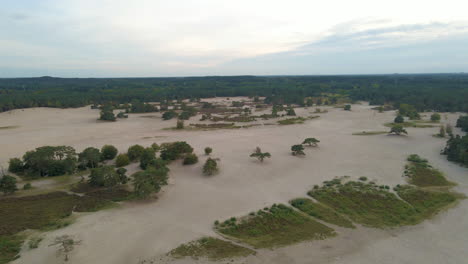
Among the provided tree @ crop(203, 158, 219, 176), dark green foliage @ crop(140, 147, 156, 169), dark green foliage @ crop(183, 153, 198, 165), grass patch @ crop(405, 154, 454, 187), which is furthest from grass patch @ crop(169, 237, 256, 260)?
grass patch @ crop(405, 154, 454, 187)

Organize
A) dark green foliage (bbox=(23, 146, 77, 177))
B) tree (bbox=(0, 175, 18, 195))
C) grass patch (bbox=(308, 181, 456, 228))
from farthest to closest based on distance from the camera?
dark green foliage (bbox=(23, 146, 77, 177)), tree (bbox=(0, 175, 18, 195)), grass patch (bbox=(308, 181, 456, 228))

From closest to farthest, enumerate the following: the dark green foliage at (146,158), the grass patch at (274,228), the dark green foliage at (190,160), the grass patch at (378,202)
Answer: the grass patch at (274,228), the grass patch at (378,202), the dark green foliage at (146,158), the dark green foliage at (190,160)

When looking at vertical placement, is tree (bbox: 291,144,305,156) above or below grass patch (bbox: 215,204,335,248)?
above

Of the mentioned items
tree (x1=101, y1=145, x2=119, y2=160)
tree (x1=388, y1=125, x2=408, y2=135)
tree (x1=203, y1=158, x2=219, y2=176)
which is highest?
tree (x1=388, y1=125, x2=408, y2=135)

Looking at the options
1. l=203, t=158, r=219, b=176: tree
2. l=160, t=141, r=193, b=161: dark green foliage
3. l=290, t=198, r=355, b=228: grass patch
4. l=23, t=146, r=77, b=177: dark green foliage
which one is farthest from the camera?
l=160, t=141, r=193, b=161: dark green foliage

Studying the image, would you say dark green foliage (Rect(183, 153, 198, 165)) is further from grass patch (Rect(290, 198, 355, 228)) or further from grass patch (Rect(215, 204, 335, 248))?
grass patch (Rect(290, 198, 355, 228))

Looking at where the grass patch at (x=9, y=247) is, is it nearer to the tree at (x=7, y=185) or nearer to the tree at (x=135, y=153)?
the tree at (x=7, y=185)

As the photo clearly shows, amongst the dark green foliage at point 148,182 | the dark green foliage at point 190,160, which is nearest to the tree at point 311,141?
the dark green foliage at point 190,160
